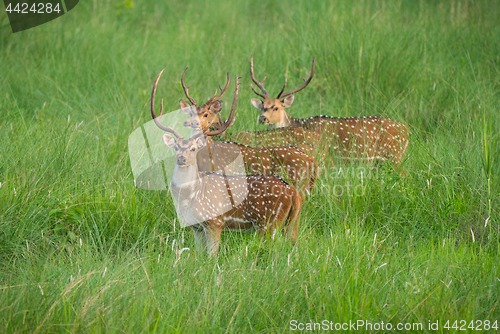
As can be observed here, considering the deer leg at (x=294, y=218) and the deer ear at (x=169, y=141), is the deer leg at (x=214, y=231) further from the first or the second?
the deer ear at (x=169, y=141)

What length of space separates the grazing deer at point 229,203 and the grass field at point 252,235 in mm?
122

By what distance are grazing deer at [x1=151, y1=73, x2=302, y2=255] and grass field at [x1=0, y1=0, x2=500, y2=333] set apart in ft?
0.40

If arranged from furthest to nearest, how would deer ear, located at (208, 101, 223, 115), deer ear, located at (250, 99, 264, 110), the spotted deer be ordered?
deer ear, located at (250, 99, 264, 110) → deer ear, located at (208, 101, 223, 115) → the spotted deer

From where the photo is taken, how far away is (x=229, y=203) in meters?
4.01

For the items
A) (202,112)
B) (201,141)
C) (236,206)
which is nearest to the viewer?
(236,206)

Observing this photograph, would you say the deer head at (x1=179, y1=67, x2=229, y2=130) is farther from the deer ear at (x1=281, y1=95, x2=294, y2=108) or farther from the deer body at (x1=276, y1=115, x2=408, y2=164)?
the deer body at (x1=276, y1=115, x2=408, y2=164)

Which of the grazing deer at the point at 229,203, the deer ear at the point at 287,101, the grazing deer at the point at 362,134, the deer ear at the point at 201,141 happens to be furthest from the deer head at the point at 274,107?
the grazing deer at the point at 229,203

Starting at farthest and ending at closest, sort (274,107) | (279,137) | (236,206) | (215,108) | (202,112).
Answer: (274,107) → (215,108) → (202,112) → (279,137) → (236,206)

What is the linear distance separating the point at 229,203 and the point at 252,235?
0.30 meters

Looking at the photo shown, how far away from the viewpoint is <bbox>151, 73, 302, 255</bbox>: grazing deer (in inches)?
154

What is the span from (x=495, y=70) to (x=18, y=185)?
5901mm

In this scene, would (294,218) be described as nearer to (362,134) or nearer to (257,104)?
(362,134)

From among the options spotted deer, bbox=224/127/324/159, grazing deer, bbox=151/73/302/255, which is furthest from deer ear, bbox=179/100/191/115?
grazing deer, bbox=151/73/302/255

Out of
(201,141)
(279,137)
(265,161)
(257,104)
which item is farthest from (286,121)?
(201,141)
